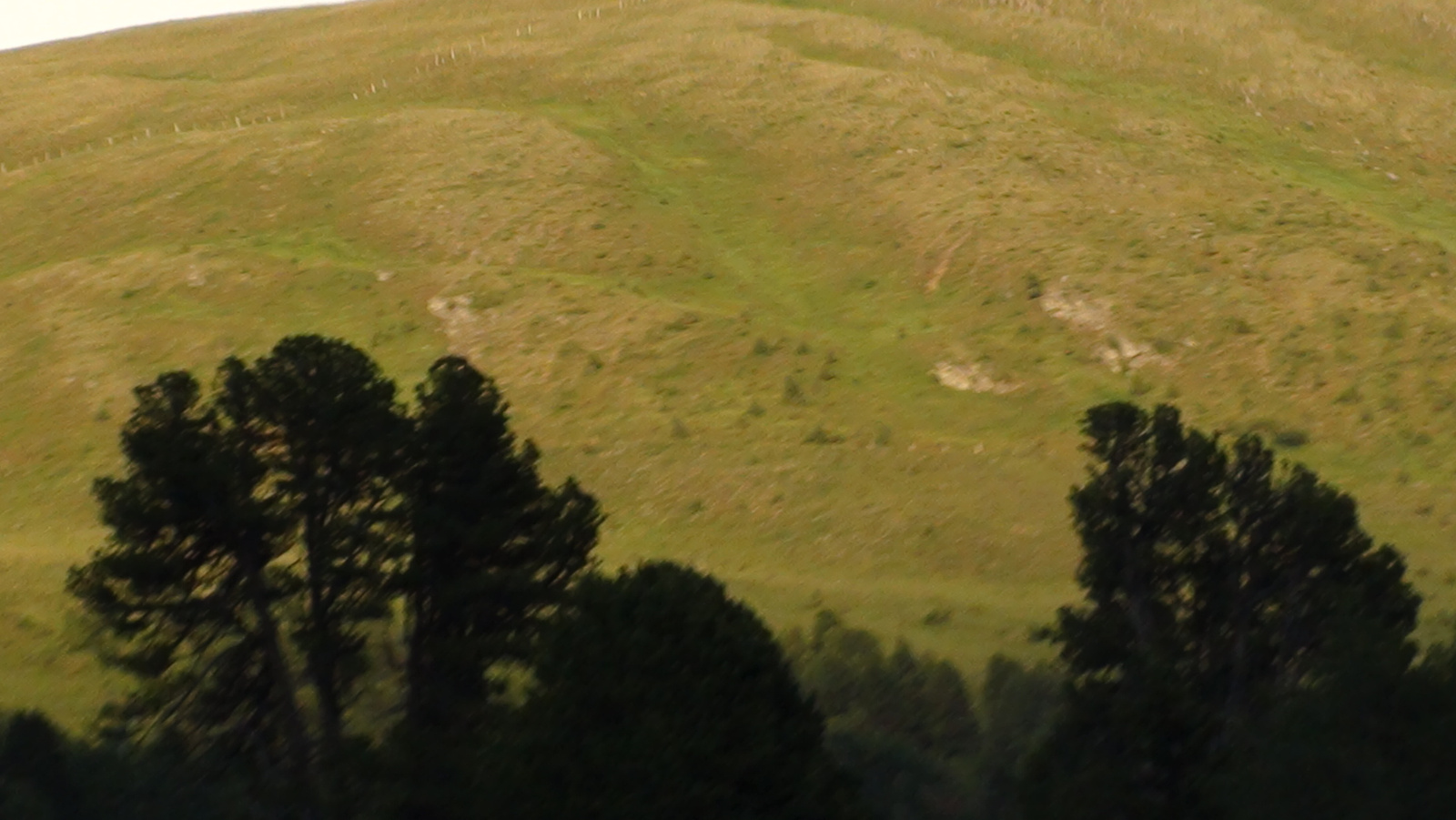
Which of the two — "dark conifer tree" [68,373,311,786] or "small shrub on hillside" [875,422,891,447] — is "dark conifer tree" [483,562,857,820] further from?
"small shrub on hillside" [875,422,891,447]

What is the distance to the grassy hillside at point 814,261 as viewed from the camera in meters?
44.1

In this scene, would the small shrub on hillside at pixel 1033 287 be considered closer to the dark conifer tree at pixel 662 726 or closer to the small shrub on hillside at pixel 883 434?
the small shrub on hillside at pixel 883 434

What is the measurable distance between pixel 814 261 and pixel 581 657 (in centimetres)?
4411

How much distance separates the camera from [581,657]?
17.5 meters

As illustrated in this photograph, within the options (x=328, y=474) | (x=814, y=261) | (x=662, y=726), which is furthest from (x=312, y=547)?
(x=814, y=261)

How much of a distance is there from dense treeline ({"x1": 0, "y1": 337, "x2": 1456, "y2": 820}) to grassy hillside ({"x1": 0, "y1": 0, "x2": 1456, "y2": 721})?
30.6ft

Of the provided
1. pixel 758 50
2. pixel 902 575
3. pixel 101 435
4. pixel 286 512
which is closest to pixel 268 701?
pixel 286 512

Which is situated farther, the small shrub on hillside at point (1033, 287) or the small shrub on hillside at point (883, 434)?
the small shrub on hillside at point (1033, 287)

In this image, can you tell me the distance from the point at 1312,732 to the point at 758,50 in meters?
64.2

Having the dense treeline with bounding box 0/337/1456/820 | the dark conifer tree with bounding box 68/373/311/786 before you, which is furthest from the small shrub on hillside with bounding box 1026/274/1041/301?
the dark conifer tree with bounding box 68/373/311/786

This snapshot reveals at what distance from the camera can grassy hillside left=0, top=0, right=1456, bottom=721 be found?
44.1 metres

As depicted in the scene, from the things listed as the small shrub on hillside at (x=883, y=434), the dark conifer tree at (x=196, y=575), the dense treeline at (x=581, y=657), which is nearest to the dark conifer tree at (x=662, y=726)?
the dense treeline at (x=581, y=657)

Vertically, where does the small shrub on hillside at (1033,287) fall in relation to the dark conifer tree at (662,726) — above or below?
below

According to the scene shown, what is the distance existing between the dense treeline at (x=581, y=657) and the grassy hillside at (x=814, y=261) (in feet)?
30.6
